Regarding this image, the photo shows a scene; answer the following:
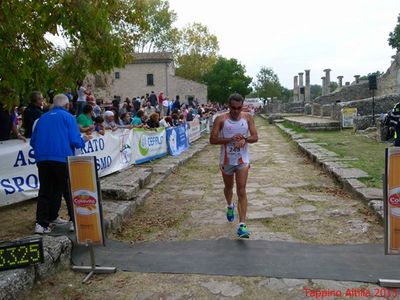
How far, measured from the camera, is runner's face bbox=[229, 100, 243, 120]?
479cm

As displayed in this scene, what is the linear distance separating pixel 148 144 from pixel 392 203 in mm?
8207

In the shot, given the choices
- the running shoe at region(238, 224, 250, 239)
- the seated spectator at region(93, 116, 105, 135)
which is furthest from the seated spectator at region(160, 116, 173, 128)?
the running shoe at region(238, 224, 250, 239)

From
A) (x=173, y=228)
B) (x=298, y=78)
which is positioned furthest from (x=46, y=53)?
(x=298, y=78)

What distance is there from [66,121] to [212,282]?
2.56 meters

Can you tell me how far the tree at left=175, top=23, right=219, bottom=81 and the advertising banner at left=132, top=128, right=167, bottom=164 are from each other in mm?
45719

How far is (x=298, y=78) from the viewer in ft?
174

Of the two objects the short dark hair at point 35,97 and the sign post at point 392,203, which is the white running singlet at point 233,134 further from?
the short dark hair at point 35,97

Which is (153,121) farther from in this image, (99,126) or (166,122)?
(99,126)

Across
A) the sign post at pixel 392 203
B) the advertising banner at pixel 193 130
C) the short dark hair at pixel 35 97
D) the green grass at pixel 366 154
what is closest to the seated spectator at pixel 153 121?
the advertising banner at pixel 193 130

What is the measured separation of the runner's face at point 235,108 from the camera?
4.79 meters

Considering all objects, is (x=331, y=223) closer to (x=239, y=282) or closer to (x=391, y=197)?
(x=391, y=197)

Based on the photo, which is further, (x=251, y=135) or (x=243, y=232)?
(x=251, y=135)

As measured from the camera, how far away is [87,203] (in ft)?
13.1

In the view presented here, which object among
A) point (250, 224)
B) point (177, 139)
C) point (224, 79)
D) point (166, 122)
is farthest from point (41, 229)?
point (224, 79)
